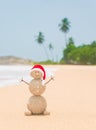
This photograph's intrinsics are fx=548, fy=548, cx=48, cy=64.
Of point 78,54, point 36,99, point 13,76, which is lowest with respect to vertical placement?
point 13,76

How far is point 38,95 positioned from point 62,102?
317 cm

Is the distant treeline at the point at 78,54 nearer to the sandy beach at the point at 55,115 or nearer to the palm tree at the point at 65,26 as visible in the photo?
the palm tree at the point at 65,26

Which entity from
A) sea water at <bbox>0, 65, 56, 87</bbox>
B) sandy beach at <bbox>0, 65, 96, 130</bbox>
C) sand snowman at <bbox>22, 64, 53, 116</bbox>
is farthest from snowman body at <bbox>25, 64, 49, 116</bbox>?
sea water at <bbox>0, 65, 56, 87</bbox>

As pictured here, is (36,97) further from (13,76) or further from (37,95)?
(13,76)

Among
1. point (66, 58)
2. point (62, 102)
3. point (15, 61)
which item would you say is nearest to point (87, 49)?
point (66, 58)

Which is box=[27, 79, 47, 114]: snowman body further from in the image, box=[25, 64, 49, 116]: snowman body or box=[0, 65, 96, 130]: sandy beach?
box=[0, 65, 96, 130]: sandy beach

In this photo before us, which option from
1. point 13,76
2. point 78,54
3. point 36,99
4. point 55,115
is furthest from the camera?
point 78,54

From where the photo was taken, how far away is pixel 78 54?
11556 centimetres

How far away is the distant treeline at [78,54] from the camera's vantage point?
109750mm

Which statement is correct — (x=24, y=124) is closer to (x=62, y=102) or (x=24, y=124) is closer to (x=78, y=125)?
(x=78, y=125)

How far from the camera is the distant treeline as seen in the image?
109750mm

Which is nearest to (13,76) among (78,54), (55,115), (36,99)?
(55,115)

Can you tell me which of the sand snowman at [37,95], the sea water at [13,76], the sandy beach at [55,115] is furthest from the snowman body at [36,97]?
the sea water at [13,76]

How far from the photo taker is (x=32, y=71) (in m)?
10.5
